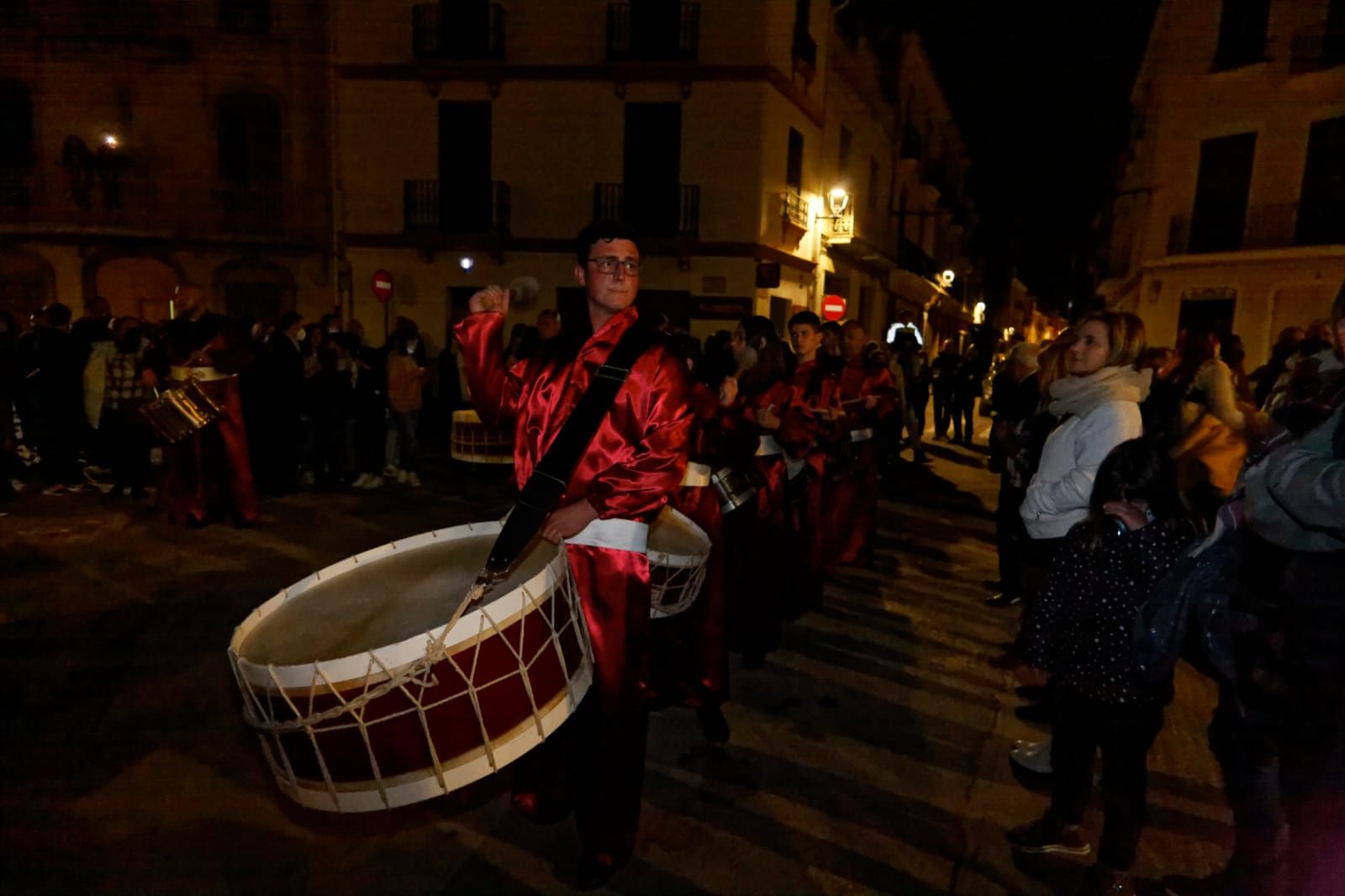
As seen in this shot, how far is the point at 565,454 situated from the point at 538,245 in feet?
52.5

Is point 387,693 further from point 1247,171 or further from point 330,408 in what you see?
point 1247,171

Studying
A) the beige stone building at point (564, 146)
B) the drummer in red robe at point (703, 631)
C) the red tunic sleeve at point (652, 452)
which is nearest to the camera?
the red tunic sleeve at point (652, 452)

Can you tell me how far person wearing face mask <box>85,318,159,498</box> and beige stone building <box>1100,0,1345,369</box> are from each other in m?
18.9

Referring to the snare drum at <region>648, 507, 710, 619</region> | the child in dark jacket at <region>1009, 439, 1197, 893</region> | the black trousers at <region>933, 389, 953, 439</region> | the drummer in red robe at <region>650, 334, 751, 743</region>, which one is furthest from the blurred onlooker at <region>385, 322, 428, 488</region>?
the black trousers at <region>933, 389, 953, 439</region>

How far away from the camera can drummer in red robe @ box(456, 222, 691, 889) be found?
2477mm

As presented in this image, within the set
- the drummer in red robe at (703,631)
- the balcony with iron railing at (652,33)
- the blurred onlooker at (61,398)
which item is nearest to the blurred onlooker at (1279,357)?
the drummer in red robe at (703,631)

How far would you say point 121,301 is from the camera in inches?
744

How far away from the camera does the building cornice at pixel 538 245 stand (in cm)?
1709

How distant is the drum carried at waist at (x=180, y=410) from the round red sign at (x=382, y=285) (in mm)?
11564

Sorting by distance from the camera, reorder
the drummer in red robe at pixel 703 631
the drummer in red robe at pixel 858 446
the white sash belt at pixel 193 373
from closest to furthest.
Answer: the drummer in red robe at pixel 703 631, the drummer in red robe at pixel 858 446, the white sash belt at pixel 193 373

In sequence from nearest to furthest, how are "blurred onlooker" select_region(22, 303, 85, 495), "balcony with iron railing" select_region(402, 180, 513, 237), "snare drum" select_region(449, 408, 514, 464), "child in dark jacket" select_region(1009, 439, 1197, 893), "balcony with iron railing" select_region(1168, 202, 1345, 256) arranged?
"child in dark jacket" select_region(1009, 439, 1197, 893) < "snare drum" select_region(449, 408, 514, 464) < "blurred onlooker" select_region(22, 303, 85, 495) < "balcony with iron railing" select_region(402, 180, 513, 237) < "balcony with iron railing" select_region(1168, 202, 1345, 256)

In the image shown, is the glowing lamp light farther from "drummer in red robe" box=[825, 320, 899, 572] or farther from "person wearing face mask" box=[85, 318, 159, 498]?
"person wearing face mask" box=[85, 318, 159, 498]

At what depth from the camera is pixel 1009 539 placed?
18.7 ft

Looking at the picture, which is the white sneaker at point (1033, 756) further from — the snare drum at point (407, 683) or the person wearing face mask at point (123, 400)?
the person wearing face mask at point (123, 400)
